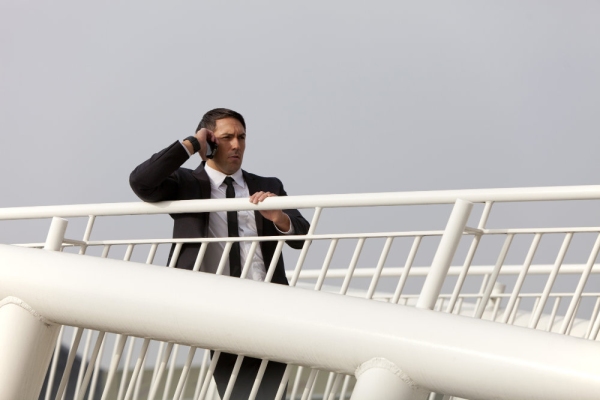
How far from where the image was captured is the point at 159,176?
4.67 metres

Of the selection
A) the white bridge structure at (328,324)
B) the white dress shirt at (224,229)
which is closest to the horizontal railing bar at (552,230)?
the white bridge structure at (328,324)

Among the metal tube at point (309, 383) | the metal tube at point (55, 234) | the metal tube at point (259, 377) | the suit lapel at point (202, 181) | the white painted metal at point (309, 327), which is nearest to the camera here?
the white painted metal at point (309, 327)

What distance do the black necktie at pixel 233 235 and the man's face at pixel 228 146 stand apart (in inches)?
2.9

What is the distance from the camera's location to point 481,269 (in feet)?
23.0

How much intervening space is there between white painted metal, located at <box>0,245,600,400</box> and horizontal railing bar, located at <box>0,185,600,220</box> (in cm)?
106

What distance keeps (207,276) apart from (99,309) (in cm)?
39

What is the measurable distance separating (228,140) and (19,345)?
2.30 meters

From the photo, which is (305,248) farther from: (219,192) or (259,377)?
(219,192)

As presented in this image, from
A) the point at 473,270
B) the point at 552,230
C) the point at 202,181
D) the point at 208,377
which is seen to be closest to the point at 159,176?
the point at 202,181

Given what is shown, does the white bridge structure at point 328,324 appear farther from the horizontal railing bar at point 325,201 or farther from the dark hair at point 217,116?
the dark hair at point 217,116

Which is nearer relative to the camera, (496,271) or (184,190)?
(496,271)

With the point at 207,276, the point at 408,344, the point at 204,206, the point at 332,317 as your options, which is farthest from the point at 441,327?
the point at 204,206

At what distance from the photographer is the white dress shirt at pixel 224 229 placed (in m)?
4.82

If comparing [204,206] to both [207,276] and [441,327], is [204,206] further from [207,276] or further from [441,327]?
[441,327]
